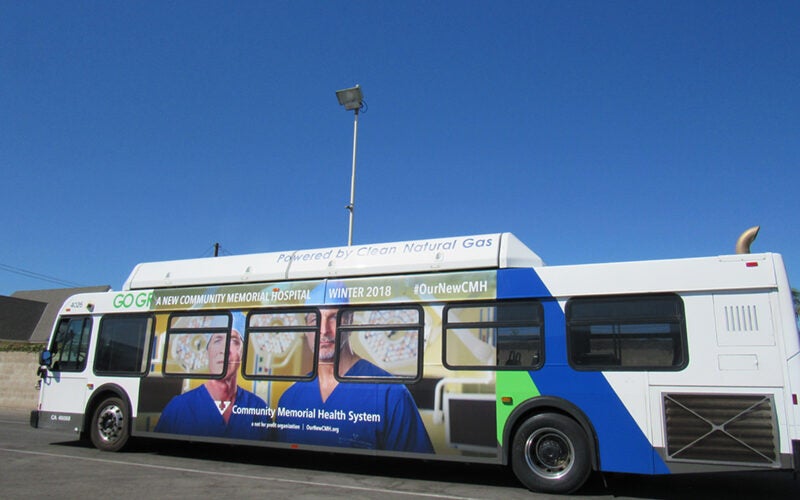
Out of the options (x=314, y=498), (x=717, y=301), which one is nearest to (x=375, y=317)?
(x=314, y=498)

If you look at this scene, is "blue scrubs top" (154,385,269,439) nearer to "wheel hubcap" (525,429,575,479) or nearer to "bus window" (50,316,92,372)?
"bus window" (50,316,92,372)

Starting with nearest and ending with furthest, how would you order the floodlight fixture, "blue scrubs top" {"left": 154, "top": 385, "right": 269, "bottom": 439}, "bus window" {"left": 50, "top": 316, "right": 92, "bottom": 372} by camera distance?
"blue scrubs top" {"left": 154, "top": 385, "right": 269, "bottom": 439} → "bus window" {"left": 50, "top": 316, "right": 92, "bottom": 372} → the floodlight fixture

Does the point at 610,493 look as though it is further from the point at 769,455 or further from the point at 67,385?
the point at 67,385

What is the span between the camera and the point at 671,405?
689 centimetres

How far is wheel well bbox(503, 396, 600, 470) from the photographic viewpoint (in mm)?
7136

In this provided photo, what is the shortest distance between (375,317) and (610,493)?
3956 mm

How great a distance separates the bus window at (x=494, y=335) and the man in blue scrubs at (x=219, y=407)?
3368 mm

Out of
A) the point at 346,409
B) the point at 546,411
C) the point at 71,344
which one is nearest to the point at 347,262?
the point at 346,409

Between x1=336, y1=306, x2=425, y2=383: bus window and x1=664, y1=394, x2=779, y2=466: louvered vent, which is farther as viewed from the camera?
x1=336, y1=306, x2=425, y2=383: bus window

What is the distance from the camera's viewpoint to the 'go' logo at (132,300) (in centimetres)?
1081

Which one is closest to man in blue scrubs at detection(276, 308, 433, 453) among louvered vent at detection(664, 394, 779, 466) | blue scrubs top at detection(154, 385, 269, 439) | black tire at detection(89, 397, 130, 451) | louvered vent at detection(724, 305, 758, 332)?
blue scrubs top at detection(154, 385, 269, 439)

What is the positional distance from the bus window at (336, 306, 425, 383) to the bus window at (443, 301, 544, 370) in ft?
1.63

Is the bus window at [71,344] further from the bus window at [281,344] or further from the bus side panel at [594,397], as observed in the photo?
the bus side panel at [594,397]

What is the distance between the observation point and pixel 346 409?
8578 mm
